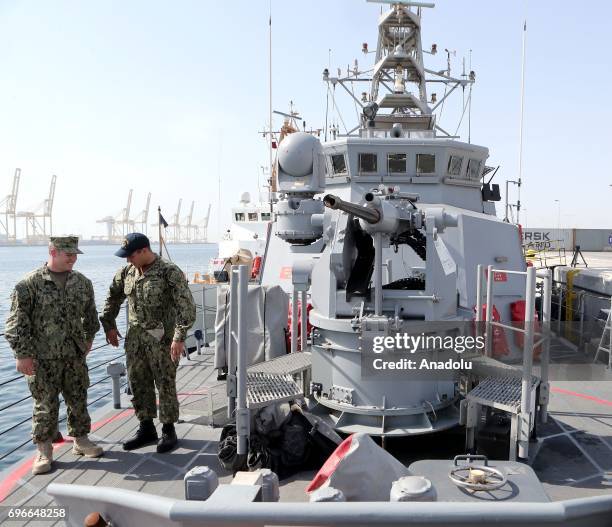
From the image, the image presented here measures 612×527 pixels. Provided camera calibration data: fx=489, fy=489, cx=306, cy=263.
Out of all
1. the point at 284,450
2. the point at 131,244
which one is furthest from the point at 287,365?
the point at 131,244

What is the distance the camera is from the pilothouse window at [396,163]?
8.07 m

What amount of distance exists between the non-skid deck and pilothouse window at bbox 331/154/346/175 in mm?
4436

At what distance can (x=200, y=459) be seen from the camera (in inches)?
163

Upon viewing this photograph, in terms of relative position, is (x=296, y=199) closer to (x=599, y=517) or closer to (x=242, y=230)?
(x=599, y=517)

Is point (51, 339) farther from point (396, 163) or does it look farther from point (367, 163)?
point (396, 163)

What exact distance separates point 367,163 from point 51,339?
18.5 ft

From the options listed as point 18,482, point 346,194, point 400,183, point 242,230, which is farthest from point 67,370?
point 242,230

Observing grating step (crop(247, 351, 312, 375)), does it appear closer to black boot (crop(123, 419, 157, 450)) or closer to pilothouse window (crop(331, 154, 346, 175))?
black boot (crop(123, 419, 157, 450))

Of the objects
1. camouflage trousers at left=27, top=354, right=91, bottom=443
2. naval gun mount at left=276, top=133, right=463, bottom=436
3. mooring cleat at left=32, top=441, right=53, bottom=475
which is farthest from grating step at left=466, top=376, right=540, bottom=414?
mooring cleat at left=32, top=441, right=53, bottom=475

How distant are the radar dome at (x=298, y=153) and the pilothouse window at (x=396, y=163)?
4.12 metres

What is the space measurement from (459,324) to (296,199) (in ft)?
5.75

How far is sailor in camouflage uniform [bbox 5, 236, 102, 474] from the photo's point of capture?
151 inches

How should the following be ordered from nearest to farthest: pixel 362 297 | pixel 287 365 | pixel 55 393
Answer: pixel 55 393 → pixel 362 297 → pixel 287 365

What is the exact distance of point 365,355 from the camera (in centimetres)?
388
